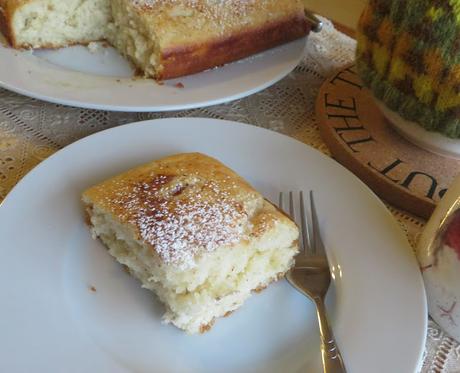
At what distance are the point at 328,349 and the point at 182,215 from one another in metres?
0.30

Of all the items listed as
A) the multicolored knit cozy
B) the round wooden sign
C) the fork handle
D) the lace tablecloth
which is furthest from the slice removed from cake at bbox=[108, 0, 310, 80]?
the fork handle

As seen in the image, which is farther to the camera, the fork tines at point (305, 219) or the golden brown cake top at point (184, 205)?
the fork tines at point (305, 219)

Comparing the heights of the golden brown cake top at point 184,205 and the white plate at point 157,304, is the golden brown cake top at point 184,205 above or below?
above

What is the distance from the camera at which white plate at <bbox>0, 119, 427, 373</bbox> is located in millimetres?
765

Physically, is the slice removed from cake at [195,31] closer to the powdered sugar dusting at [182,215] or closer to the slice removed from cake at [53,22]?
the slice removed from cake at [53,22]

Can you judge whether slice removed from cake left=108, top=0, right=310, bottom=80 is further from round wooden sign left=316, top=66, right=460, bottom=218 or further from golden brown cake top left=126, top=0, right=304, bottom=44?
round wooden sign left=316, top=66, right=460, bottom=218

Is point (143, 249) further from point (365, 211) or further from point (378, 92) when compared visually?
point (378, 92)

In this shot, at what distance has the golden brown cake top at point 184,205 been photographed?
85 cm

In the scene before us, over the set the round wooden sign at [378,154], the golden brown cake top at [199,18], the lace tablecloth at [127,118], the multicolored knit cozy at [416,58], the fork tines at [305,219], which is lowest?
the lace tablecloth at [127,118]

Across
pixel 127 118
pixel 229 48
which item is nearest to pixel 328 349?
pixel 127 118

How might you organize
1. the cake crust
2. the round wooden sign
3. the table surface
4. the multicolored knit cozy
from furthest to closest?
the table surface < the cake crust < the round wooden sign < the multicolored knit cozy

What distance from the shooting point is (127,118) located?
4.21 feet

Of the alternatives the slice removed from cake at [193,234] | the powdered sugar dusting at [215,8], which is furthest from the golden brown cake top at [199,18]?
the slice removed from cake at [193,234]

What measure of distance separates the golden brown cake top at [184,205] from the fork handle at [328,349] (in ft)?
0.55
